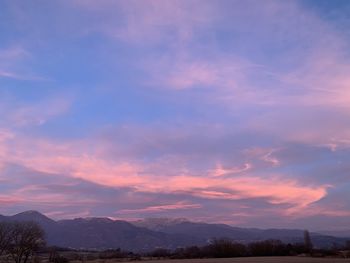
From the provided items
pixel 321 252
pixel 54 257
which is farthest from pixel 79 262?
pixel 321 252

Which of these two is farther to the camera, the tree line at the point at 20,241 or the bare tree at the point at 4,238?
the bare tree at the point at 4,238

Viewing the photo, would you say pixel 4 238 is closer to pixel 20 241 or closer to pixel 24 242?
pixel 20 241

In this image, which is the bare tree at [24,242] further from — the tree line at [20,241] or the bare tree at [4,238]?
the bare tree at [4,238]

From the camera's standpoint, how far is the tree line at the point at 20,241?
133500mm

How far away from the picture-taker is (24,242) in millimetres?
133500

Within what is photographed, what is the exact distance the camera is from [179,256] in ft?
640

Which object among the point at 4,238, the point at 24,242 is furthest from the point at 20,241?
the point at 4,238

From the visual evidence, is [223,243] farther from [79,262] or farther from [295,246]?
[79,262]

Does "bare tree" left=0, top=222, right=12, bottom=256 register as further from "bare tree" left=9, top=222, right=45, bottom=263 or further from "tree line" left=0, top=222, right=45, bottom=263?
"bare tree" left=9, top=222, right=45, bottom=263

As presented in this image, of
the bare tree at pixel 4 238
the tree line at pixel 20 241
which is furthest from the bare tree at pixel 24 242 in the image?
the bare tree at pixel 4 238

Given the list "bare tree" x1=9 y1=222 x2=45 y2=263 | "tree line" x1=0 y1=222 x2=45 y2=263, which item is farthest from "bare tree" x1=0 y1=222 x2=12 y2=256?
"bare tree" x1=9 y1=222 x2=45 y2=263

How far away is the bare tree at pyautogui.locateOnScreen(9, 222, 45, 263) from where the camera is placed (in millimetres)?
133500

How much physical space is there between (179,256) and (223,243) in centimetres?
1863

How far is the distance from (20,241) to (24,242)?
1511 millimetres
